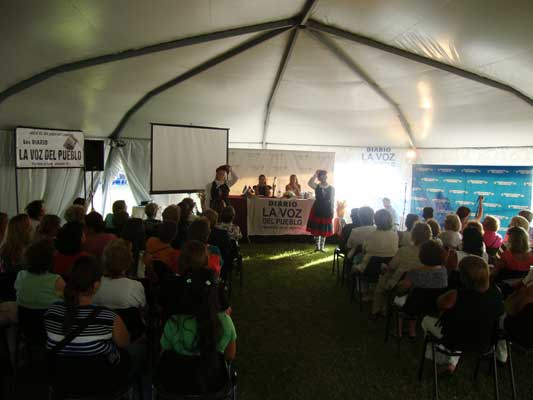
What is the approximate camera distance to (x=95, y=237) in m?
3.47

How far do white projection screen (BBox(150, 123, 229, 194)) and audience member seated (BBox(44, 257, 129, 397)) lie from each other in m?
5.92

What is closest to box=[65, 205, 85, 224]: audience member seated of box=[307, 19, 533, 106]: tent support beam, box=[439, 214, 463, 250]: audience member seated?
box=[439, 214, 463, 250]: audience member seated

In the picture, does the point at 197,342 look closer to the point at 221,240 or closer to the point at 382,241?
the point at 221,240

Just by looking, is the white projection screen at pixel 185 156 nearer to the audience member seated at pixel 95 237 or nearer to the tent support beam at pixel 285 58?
the tent support beam at pixel 285 58

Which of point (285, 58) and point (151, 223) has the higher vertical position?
point (285, 58)

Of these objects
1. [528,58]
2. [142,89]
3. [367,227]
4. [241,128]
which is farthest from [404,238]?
[241,128]

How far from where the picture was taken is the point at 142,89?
7.28 meters

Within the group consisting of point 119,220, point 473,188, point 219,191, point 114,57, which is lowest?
point 119,220

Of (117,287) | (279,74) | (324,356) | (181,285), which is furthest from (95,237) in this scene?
(279,74)

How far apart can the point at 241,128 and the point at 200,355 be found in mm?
8230

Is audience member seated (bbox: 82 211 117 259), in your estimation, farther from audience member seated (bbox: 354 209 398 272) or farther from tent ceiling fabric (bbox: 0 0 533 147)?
audience member seated (bbox: 354 209 398 272)

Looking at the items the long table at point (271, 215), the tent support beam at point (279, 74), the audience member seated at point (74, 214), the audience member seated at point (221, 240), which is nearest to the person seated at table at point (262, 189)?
the long table at point (271, 215)

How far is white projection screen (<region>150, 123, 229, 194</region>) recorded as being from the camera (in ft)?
25.5

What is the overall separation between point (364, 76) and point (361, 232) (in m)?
3.54
